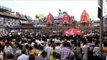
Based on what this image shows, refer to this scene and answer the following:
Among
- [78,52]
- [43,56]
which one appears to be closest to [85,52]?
[78,52]

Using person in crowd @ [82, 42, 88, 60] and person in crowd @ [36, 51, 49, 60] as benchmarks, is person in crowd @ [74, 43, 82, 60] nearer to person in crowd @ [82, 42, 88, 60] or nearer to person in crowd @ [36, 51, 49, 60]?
person in crowd @ [82, 42, 88, 60]

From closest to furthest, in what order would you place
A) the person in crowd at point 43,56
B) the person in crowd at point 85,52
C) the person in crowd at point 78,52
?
the person in crowd at point 43,56 → the person in crowd at point 78,52 → the person in crowd at point 85,52

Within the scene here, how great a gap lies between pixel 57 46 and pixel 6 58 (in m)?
3.82

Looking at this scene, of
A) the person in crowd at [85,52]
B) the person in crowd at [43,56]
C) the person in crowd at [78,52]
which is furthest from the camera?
the person in crowd at [85,52]

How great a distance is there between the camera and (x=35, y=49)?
45.8 feet

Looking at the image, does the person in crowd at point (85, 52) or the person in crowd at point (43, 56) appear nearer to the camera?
the person in crowd at point (43, 56)

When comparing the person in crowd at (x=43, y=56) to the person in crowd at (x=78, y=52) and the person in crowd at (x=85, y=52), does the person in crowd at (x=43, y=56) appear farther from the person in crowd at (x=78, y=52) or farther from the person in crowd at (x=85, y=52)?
the person in crowd at (x=85, y=52)

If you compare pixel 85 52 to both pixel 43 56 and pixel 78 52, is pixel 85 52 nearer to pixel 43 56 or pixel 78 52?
pixel 78 52

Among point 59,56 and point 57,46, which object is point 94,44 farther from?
point 59,56

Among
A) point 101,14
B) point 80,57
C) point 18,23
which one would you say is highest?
point 101,14

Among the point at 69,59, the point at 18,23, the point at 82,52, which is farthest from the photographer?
the point at 18,23

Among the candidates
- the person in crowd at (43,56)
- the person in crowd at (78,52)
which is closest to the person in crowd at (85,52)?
the person in crowd at (78,52)

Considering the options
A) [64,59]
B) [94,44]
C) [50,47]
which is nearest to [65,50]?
[64,59]

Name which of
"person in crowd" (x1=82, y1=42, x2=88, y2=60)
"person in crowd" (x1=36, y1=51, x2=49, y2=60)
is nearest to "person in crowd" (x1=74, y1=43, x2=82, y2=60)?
"person in crowd" (x1=82, y1=42, x2=88, y2=60)
